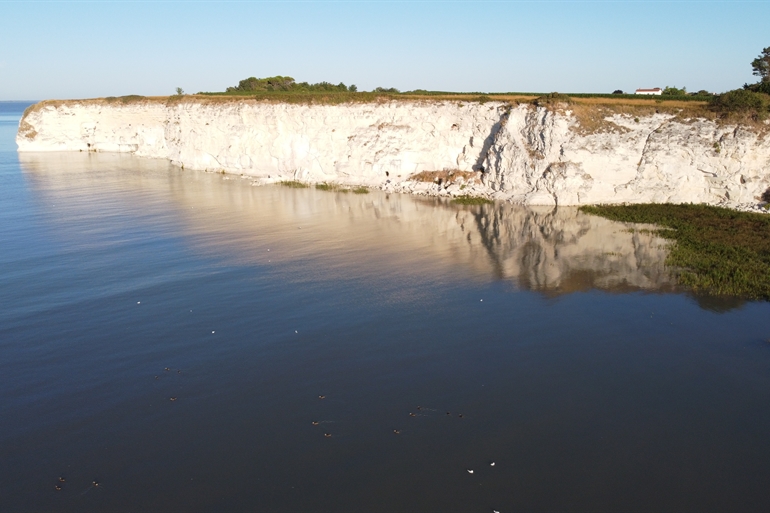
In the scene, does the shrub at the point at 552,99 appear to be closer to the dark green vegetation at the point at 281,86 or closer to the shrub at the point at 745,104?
the shrub at the point at 745,104

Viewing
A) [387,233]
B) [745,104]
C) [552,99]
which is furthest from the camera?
[552,99]

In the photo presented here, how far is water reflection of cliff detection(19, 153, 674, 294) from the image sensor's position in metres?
20.6

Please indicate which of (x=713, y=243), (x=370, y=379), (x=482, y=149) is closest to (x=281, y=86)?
(x=482, y=149)

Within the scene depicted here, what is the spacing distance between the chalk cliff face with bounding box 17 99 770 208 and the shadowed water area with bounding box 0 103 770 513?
914 centimetres

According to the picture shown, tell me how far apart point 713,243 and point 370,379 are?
57.9ft

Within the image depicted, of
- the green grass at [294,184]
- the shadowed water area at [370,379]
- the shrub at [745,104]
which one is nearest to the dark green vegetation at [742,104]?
the shrub at [745,104]

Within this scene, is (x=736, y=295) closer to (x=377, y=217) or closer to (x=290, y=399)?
(x=290, y=399)

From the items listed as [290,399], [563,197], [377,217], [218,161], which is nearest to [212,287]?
[290,399]

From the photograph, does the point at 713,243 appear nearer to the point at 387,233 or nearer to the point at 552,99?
the point at 387,233

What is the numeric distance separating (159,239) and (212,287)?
7.34 metres

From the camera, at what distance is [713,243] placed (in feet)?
75.1

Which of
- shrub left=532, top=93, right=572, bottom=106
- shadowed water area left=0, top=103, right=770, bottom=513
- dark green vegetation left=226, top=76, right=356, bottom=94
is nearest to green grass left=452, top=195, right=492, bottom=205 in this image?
shrub left=532, top=93, right=572, bottom=106

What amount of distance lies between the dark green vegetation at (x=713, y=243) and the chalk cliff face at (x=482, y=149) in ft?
6.53

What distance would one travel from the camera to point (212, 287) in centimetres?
1788
